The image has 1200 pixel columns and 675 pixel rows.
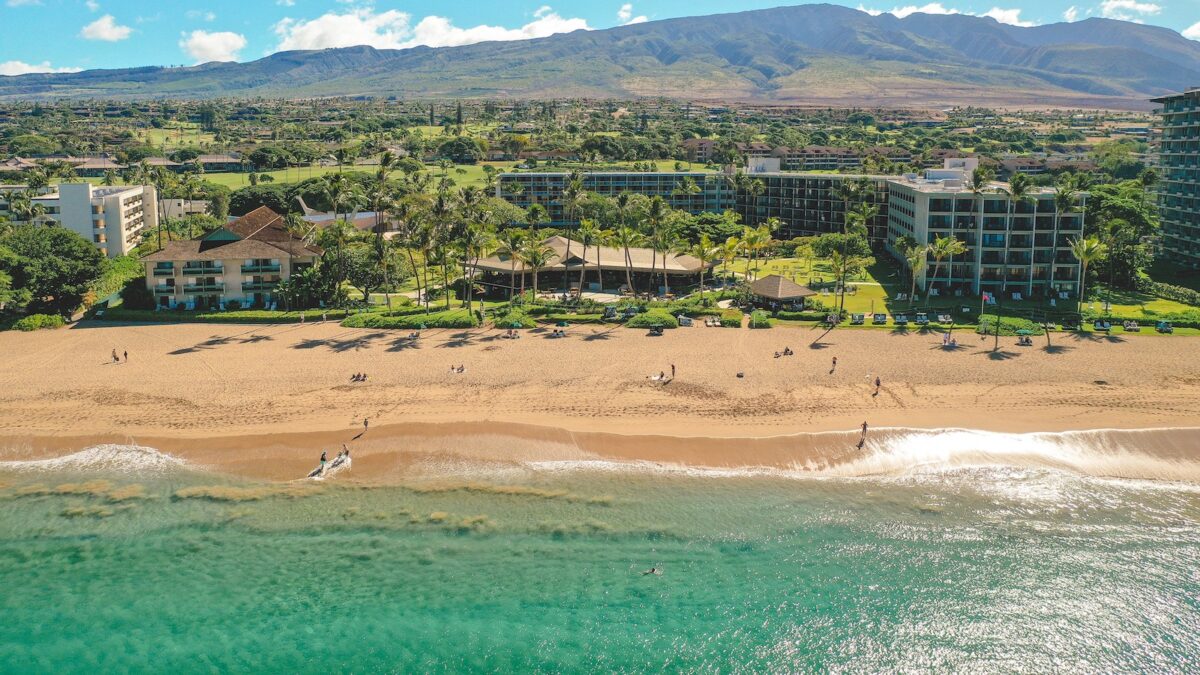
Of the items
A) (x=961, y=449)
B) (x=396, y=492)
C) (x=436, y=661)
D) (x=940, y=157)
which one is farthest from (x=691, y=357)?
(x=940, y=157)

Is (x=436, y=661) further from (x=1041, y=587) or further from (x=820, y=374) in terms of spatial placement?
(x=820, y=374)

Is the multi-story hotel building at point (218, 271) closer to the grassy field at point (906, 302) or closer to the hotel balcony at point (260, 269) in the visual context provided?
the hotel balcony at point (260, 269)

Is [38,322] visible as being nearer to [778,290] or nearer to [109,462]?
[109,462]

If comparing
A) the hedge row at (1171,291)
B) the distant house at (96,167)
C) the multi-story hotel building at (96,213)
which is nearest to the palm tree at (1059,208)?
the hedge row at (1171,291)

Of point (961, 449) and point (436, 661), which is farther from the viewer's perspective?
point (961, 449)

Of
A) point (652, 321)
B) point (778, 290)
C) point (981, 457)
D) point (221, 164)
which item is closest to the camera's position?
point (981, 457)

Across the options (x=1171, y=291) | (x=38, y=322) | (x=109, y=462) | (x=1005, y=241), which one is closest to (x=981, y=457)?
(x=1005, y=241)

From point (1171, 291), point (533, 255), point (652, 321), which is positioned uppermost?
point (533, 255)

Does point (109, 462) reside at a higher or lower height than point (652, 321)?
lower
